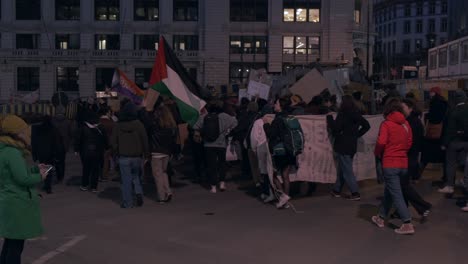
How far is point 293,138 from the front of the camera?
11000mm

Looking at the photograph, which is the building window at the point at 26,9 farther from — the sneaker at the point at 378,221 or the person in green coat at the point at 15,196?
the person in green coat at the point at 15,196

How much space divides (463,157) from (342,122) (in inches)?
88.2

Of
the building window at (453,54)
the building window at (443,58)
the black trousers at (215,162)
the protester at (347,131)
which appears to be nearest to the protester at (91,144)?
the black trousers at (215,162)

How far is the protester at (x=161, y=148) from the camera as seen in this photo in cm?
1191

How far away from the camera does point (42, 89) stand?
61562mm

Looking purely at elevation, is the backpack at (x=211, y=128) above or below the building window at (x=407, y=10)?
below

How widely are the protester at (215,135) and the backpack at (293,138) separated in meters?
1.95

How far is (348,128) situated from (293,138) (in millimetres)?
1161

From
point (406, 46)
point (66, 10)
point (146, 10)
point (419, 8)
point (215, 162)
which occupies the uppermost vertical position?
point (419, 8)

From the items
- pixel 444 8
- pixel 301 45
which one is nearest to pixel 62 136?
pixel 301 45

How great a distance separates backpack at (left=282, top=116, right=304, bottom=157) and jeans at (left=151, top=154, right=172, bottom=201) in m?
2.35

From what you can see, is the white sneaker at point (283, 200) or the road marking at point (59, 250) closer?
the road marking at point (59, 250)

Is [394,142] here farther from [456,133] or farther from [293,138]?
[456,133]

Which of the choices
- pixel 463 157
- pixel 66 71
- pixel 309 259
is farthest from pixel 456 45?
pixel 66 71
